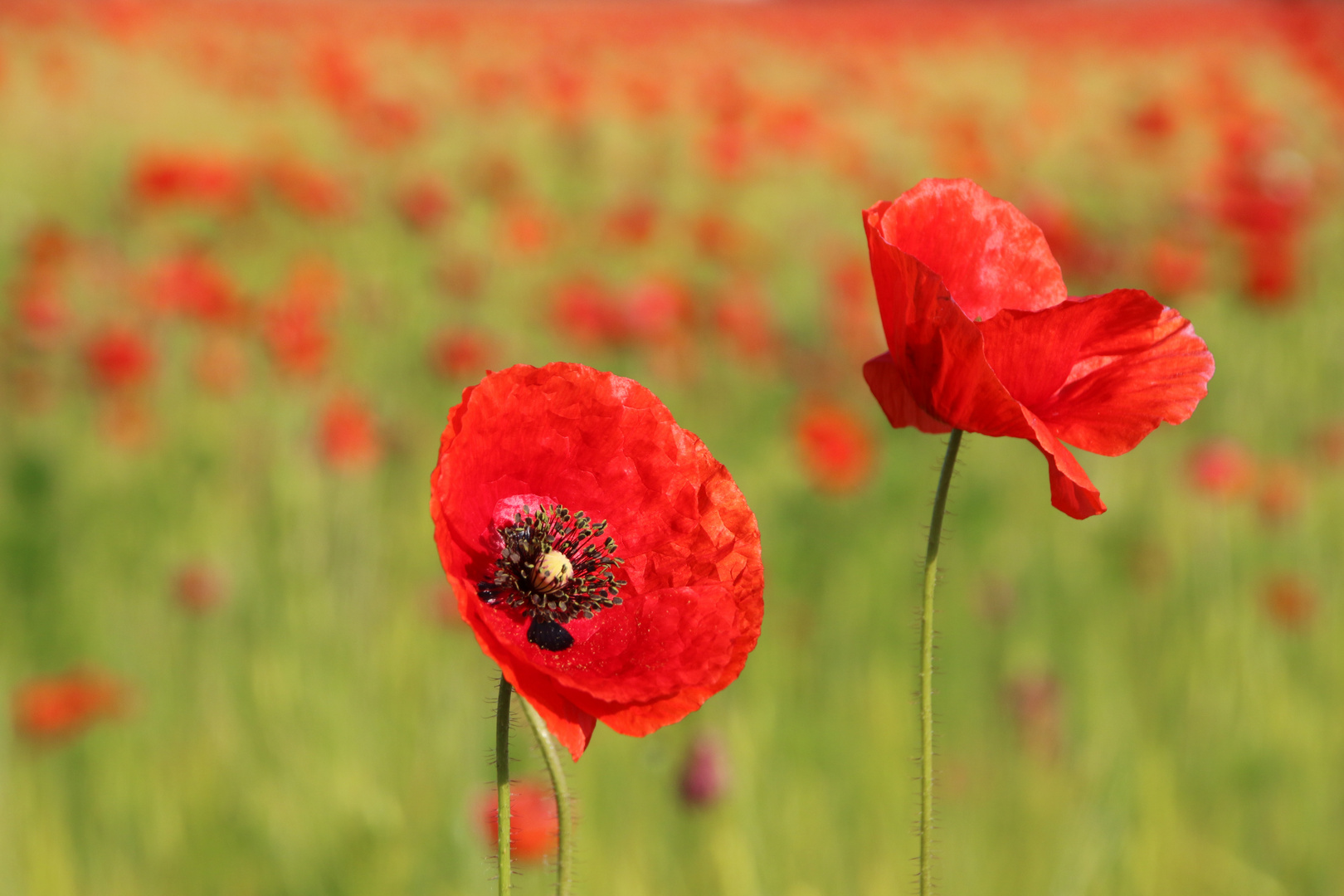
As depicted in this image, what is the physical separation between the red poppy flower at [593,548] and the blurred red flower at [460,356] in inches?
71.9

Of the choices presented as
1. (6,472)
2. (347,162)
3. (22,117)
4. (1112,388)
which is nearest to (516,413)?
(1112,388)

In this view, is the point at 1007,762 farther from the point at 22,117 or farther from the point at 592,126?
the point at 22,117

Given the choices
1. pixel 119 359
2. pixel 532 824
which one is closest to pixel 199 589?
pixel 119 359

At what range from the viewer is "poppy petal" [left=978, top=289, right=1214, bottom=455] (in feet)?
1.97

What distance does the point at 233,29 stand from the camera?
348 inches

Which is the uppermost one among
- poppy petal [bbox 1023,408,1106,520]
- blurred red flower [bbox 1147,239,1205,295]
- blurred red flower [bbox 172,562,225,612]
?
blurred red flower [bbox 1147,239,1205,295]

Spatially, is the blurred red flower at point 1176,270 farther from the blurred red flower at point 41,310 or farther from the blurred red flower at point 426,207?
the blurred red flower at point 41,310

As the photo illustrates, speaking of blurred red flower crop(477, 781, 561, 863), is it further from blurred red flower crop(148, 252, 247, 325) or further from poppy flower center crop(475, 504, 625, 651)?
blurred red flower crop(148, 252, 247, 325)

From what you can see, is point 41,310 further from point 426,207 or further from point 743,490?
point 743,490

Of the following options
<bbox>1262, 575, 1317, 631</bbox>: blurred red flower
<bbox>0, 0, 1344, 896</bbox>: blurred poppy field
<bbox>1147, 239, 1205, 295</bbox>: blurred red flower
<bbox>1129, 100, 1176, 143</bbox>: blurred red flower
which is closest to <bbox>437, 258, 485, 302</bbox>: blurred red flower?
<bbox>0, 0, 1344, 896</bbox>: blurred poppy field

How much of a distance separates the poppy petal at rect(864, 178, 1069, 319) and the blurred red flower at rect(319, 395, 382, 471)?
5.85 feet

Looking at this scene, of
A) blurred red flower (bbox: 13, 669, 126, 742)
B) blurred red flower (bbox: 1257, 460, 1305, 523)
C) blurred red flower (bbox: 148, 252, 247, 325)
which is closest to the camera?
blurred red flower (bbox: 13, 669, 126, 742)

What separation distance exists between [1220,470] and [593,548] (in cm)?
203

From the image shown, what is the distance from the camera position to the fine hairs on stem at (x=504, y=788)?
44 centimetres
